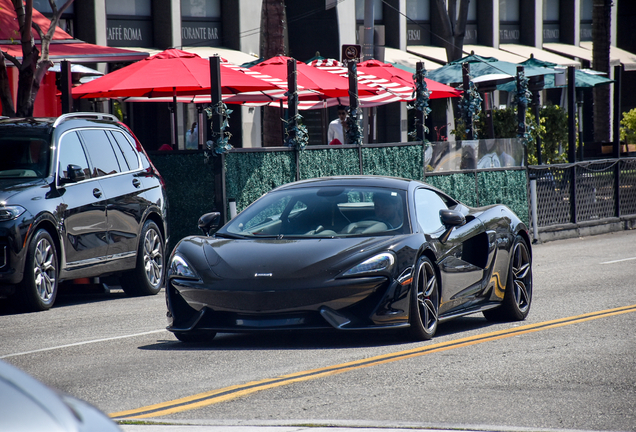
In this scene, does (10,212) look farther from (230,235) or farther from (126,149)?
(230,235)

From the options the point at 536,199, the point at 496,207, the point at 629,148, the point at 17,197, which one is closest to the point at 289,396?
the point at 496,207

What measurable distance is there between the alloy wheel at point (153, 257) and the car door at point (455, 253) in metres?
4.39

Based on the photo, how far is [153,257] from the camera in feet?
41.5

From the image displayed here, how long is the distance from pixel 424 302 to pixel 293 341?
1.06 m

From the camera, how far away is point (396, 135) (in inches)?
1427

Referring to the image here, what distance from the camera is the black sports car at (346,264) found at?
25.1 feet

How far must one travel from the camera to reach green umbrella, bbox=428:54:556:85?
953 inches

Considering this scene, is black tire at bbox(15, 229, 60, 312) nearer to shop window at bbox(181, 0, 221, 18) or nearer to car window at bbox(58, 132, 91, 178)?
car window at bbox(58, 132, 91, 178)

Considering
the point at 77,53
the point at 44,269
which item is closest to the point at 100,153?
the point at 44,269

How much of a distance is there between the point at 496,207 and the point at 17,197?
459 cm

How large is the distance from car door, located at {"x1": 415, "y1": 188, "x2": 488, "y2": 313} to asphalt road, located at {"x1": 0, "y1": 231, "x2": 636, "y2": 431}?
35cm

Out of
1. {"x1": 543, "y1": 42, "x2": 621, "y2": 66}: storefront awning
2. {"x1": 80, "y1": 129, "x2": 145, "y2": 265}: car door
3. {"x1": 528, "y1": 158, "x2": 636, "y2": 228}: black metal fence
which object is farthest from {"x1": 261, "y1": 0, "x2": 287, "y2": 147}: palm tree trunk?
{"x1": 543, "y1": 42, "x2": 621, "y2": 66}: storefront awning

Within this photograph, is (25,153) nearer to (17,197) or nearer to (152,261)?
(17,197)

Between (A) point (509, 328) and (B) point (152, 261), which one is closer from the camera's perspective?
(A) point (509, 328)
